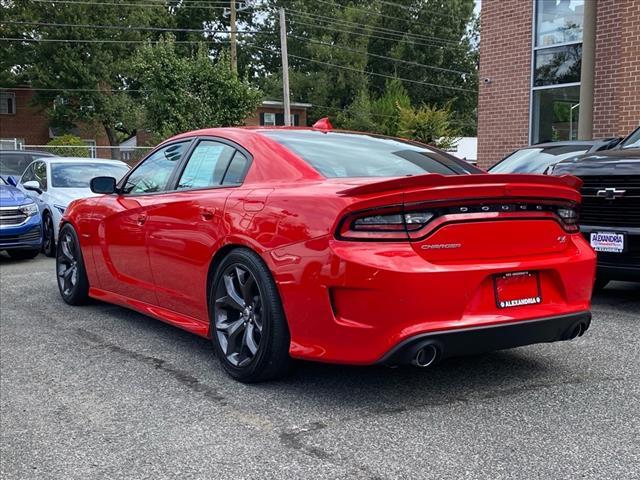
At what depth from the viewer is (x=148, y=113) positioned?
2356 cm

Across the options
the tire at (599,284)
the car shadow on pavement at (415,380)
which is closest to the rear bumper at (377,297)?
the car shadow on pavement at (415,380)

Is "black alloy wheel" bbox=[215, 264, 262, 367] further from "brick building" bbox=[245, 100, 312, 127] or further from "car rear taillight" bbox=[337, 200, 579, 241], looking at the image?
"brick building" bbox=[245, 100, 312, 127]

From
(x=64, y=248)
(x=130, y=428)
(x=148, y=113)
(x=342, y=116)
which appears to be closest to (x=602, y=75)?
(x=64, y=248)

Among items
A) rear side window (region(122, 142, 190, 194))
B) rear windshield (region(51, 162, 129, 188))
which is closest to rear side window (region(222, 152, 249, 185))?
rear side window (region(122, 142, 190, 194))

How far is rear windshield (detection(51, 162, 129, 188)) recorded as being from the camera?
35.4 ft

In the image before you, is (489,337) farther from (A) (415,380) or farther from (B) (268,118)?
(B) (268,118)

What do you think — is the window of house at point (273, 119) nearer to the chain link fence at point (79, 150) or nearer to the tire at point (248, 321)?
the chain link fence at point (79, 150)

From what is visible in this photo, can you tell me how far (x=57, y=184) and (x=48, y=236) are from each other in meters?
0.81

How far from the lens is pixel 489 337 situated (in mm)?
3510

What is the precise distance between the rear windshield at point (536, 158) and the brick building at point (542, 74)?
399 centimetres

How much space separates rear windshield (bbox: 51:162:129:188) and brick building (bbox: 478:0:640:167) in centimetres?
733

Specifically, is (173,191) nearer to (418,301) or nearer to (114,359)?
(114,359)

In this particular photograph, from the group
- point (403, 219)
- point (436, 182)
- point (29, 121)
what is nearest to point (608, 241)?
point (436, 182)

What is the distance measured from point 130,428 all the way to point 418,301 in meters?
1.54
